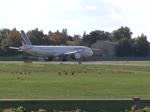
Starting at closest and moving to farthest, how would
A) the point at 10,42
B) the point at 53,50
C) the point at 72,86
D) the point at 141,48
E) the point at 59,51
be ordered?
the point at 72,86 < the point at 53,50 < the point at 59,51 < the point at 10,42 < the point at 141,48

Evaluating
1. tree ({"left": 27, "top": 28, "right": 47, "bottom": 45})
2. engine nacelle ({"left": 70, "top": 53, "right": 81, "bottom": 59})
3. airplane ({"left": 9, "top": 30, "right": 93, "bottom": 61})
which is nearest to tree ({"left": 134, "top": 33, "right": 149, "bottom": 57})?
tree ({"left": 27, "top": 28, "right": 47, "bottom": 45})

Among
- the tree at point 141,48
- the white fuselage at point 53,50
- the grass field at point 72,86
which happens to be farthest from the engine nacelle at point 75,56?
the grass field at point 72,86

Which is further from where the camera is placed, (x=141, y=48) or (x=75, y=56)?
(x=141, y=48)

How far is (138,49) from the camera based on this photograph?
175 m

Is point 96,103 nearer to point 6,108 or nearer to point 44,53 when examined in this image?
point 6,108

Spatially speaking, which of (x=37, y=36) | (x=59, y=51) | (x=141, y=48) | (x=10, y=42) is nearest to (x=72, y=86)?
(x=59, y=51)

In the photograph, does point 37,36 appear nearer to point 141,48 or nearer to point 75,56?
point 141,48

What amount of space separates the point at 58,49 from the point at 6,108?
345ft

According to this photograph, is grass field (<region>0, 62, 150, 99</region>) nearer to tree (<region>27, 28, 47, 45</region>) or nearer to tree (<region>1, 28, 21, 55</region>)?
tree (<region>1, 28, 21, 55</region>)

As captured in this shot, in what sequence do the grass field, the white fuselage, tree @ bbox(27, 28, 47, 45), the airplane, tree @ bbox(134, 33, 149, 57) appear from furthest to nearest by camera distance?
tree @ bbox(27, 28, 47, 45)
tree @ bbox(134, 33, 149, 57)
the airplane
the white fuselage
the grass field

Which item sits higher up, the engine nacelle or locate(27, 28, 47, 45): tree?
locate(27, 28, 47, 45): tree

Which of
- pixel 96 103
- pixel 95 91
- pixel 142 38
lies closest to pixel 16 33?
pixel 142 38

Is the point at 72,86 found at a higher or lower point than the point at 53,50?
lower

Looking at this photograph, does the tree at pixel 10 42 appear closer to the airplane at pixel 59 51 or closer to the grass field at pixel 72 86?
the airplane at pixel 59 51
